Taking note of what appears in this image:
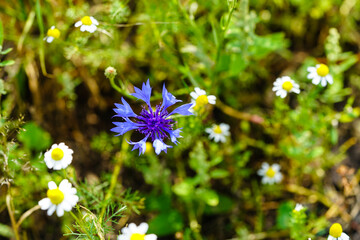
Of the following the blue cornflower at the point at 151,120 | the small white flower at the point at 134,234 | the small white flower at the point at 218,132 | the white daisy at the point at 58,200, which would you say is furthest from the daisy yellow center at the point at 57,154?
the small white flower at the point at 218,132

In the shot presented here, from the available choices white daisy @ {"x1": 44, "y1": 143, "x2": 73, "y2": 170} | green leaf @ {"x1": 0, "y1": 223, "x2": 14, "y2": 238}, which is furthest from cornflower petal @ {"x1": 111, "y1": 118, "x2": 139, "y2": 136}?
green leaf @ {"x1": 0, "y1": 223, "x2": 14, "y2": 238}

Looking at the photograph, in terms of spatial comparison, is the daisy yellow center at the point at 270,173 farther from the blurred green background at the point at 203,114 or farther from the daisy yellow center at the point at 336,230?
the daisy yellow center at the point at 336,230

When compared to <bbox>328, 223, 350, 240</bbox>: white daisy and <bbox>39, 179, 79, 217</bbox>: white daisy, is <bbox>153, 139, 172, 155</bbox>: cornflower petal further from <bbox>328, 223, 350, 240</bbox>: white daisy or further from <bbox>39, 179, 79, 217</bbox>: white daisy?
<bbox>328, 223, 350, 240</bbox>: white daisy

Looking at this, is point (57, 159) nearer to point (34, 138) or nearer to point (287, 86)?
point (34, 138)

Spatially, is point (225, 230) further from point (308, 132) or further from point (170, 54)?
point (170, 54)

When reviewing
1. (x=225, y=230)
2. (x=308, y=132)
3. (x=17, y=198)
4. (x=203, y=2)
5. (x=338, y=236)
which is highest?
(x=203, y=2)

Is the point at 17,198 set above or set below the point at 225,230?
above

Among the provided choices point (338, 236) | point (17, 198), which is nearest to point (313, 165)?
point (338, 236)
